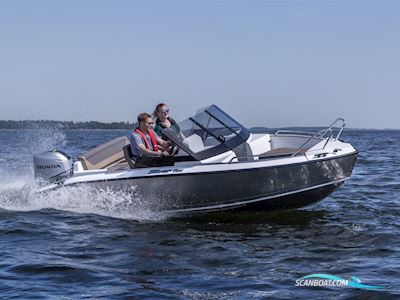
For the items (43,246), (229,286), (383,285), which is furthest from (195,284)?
(43,246)

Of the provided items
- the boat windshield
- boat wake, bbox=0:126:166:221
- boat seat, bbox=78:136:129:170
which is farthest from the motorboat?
boat seat, bbox=78:136:129:170

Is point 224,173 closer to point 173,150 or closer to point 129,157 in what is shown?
point 173,150

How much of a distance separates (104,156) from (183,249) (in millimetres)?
3698

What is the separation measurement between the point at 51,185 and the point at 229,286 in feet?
17.5

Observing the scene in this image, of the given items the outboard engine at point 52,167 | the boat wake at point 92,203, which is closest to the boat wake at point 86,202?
the boat wake at point 92,203

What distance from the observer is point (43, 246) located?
26.8 feet

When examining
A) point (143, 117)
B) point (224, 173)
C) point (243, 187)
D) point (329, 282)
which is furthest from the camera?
point (143, 117)

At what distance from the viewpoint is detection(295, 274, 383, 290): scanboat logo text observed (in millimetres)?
6314

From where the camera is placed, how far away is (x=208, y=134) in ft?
33.3

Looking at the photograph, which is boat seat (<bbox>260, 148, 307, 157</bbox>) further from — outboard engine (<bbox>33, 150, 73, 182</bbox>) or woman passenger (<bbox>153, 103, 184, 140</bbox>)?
outboard engine (<bbox>33, 150, 73, 182</bbox>)

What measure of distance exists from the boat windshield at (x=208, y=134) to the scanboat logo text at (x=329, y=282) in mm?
3605

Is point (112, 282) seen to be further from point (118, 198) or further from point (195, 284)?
point (118, 198)

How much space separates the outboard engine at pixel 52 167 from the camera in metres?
11.2

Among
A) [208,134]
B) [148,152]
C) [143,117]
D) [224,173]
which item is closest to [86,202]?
[148,152]
